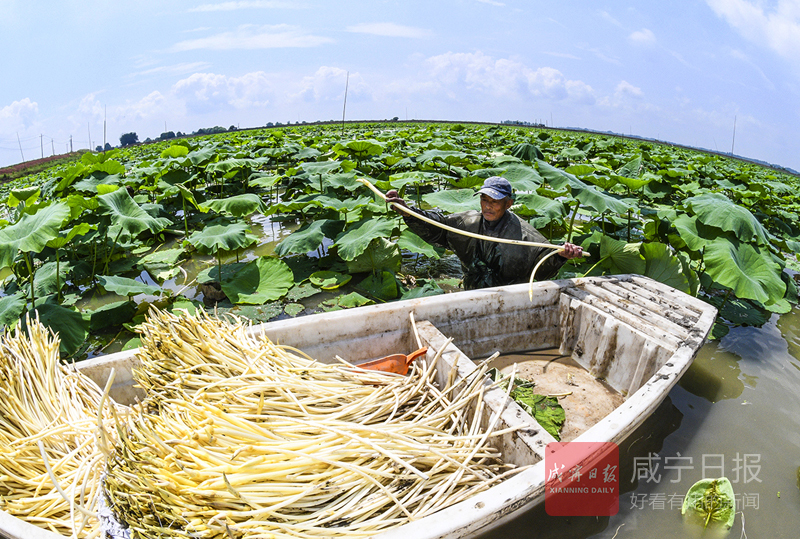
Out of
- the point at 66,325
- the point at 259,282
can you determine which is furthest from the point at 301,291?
the point at 66,325

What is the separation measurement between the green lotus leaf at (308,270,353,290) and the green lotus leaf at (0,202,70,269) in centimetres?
224

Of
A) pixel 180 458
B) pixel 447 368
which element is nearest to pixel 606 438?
pixel 447 368

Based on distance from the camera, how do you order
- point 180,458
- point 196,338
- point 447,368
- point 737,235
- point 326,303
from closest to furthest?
1. point 180,458
2. point 196,338
3. point 447,368
4. point 737,235
5. point 326,303

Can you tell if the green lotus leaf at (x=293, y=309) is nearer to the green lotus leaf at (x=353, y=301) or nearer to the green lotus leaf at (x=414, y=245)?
the green lotus leaf at (x=353, y=301)

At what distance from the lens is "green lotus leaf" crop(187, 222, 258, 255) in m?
4.01

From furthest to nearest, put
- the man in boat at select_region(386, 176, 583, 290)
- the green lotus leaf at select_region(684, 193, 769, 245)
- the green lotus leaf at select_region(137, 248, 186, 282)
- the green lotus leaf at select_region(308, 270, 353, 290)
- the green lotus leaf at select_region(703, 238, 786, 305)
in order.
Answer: the green lotus leaf at select_region(137, 248, 186, 282) < the green lotus leaf at select_region(308, 270, 353, 290) < the green lotus leaf at select_region(684, 193, 769, 245) < the man in boat at select_region(386, 176, 583, 290) < the green lotus leaf at select_region(703, 238, 786, 305)

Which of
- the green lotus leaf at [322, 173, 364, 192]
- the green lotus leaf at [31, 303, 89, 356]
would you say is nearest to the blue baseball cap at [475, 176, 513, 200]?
the green lotus leaf at [322, 173, 364, 192]

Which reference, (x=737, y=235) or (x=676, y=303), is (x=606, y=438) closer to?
(x=676, y=303)

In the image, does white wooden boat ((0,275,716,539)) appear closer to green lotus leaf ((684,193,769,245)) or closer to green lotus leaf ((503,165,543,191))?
green lotus leaf ((684,193,769,245))

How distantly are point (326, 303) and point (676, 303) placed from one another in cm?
303

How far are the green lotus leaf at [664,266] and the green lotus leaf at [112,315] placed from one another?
467 centimetres

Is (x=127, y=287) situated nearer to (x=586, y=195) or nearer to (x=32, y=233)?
(x=32, y=233)

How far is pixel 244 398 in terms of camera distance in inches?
71.7

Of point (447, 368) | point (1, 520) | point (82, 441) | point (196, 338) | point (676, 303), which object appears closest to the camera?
point (1, 520)
